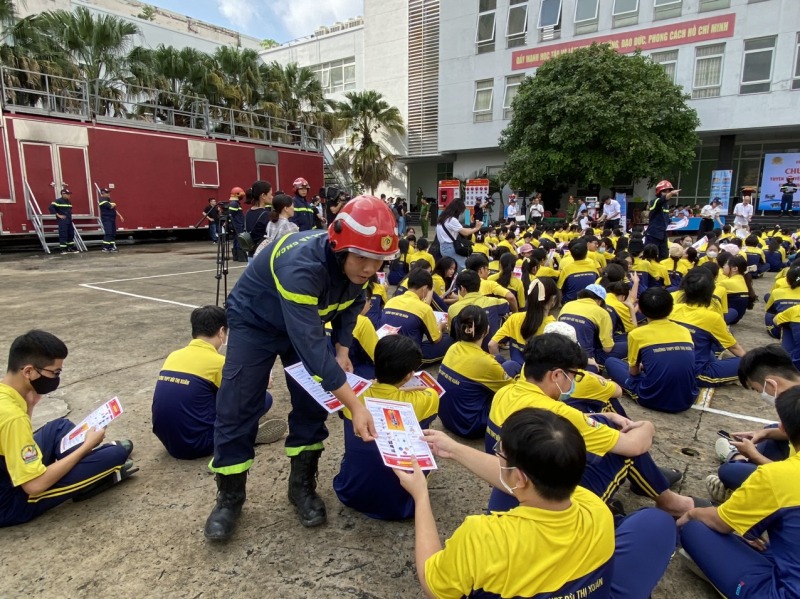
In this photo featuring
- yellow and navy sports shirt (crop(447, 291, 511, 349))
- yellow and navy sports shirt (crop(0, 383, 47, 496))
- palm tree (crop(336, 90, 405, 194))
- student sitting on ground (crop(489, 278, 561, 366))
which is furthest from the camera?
palm tree (crop(336, 90, 405, 194))

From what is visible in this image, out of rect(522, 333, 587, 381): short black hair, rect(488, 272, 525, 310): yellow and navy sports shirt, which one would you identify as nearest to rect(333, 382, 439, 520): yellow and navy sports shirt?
rect(522, 333, 587, 381): short black hair

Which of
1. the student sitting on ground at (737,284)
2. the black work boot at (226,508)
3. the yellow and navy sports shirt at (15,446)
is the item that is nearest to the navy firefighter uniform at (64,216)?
the yellow and navy sports shirt at (15,446)

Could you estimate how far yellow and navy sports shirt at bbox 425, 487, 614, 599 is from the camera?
1354 millimetres

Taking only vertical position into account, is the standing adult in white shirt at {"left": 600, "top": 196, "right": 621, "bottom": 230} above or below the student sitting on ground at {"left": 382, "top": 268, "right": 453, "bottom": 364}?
above

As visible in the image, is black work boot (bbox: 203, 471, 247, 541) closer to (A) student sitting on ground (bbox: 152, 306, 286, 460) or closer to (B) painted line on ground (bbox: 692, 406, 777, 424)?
(A) student sitting on ground (bbox: 152, 306, 286, 460)

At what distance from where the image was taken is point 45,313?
268 inches

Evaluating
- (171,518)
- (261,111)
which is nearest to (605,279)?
(171,518)

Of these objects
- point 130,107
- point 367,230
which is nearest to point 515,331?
point 367,230

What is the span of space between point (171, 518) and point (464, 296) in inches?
134

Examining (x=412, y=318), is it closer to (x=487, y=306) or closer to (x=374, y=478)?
(x=487, y=306)

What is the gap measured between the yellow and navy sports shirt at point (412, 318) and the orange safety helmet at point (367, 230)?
2486 mm

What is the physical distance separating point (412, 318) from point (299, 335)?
2.57 meters

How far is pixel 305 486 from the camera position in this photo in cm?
262

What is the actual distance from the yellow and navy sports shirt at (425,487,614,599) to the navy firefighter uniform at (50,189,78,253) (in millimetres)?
15201
